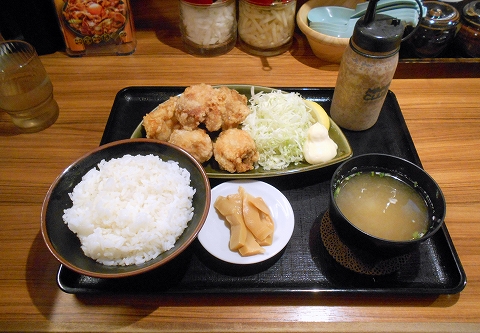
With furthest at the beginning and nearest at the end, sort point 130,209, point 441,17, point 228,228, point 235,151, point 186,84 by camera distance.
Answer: point 186,84, point 441,17, point 235,151, point 228,228, point 130,209

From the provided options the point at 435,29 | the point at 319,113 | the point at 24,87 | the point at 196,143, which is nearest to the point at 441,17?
the point at 435,29

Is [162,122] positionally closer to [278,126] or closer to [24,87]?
[278,126]

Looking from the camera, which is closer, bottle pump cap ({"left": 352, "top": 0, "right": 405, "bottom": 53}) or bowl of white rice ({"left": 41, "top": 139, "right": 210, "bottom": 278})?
bowl of white rice ({"left": 41, "top": 139, "right": 210, "bottom": 278})

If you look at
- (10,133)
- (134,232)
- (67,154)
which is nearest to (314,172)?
(134,232)

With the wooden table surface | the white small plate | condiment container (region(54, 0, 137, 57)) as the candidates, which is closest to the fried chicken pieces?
the white small plate

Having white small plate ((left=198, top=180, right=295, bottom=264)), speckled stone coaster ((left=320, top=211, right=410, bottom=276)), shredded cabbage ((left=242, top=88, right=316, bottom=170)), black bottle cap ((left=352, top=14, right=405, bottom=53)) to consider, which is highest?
black bottle cap ((left=352, top=14, right=405, bottom=53))

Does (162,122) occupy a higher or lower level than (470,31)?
lower

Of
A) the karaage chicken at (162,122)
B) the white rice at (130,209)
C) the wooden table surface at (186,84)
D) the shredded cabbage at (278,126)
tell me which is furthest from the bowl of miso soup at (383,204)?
the karaage chicken at (162,122)

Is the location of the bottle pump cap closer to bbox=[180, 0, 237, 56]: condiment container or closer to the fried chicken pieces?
the fried chicken pieces
